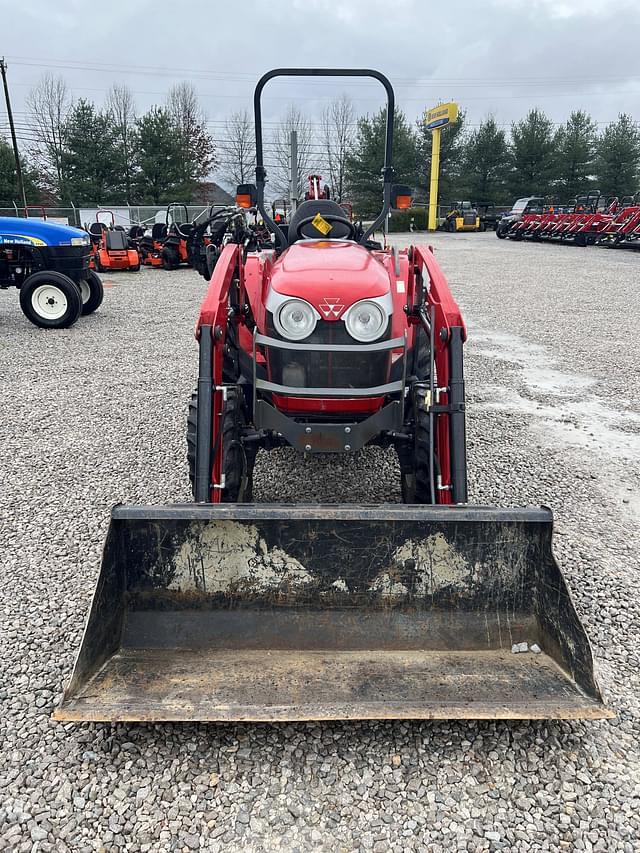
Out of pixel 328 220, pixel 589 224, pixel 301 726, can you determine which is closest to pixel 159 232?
pixel 328 220

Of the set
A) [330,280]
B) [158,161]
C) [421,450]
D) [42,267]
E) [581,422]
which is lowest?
[581,422]

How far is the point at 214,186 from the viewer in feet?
144

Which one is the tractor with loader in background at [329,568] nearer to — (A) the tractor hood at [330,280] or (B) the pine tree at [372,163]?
(A) the tractor hood at [330,280]

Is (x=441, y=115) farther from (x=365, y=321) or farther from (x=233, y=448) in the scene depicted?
(x=233, y=448)

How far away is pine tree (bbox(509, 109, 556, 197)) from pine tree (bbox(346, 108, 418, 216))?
6448 millimetres

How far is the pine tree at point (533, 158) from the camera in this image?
134 ft

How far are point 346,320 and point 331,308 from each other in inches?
3.3

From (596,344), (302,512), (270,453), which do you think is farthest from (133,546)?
(596,344)

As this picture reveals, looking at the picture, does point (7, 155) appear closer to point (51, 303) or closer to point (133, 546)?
point (51, 303)

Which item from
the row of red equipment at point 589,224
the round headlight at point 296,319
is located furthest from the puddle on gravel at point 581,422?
the row of red equipment at point 589,224

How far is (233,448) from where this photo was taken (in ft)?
9.85

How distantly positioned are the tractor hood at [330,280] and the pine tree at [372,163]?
36635mm

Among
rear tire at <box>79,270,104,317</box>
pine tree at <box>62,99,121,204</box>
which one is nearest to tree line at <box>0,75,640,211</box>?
pine tree at <box>62,99,121,204</box>

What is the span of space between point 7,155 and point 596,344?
32875mm
